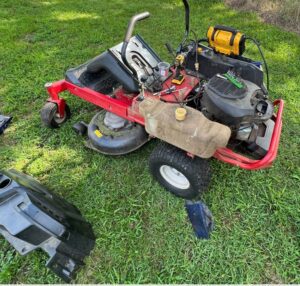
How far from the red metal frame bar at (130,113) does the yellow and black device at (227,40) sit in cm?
36

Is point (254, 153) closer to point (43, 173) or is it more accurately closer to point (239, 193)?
point (239, 193)

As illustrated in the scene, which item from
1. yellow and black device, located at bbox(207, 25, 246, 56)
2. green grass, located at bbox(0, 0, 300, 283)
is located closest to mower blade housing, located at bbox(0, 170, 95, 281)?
green grass, located at bbox(0, 0, 300, 283)

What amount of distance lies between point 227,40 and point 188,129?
0.87m

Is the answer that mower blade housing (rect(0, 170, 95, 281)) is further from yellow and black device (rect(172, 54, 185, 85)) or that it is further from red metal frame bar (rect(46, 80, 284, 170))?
yellow and black device (rect(172, 54, 185, 85))

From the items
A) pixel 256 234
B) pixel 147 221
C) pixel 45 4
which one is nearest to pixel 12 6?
pixel 45 4

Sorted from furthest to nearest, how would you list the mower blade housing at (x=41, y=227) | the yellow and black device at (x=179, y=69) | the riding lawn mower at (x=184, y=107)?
1. the yellow and black device at (x=179, y=69)
2. the riding lawn mower at (x=184, y=107)
3. the mower blade housing at (x=41, y=227)

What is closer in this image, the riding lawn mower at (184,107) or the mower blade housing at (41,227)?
the mower blade housing at (41,227)

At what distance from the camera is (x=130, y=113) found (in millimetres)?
2320

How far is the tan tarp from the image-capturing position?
1764 millimetres

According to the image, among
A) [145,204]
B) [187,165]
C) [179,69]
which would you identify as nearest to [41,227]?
[145,204]

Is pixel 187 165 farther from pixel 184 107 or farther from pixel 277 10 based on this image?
pixel 277 10

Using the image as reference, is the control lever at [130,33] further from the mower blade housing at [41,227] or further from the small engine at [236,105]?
the mower blade housing at [41,227]

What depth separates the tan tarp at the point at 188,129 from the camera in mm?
1764

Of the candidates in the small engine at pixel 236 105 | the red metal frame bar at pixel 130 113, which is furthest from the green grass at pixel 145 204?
the small engine at pixel 236 105
